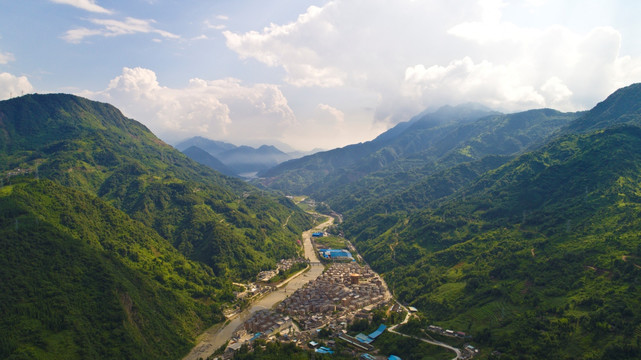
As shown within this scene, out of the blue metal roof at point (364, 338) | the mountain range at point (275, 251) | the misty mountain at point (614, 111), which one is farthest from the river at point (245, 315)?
the misty mountain at point (614, 111)

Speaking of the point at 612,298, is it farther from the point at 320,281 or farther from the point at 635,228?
the point at 320,281

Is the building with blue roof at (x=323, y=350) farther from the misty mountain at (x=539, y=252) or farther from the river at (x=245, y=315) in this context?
the river at (x=245, y=315)

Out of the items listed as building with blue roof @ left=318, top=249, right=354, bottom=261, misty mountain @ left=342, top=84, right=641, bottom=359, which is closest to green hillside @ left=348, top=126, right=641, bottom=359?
misty mountain @ left=342, top=84, right=641, bottom=359

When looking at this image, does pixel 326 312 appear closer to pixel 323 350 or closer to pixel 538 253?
pixel 323 350

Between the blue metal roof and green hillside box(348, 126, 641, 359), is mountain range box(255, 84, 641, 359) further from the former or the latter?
the blue metal roof

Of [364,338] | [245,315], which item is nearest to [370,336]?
[364,338]
